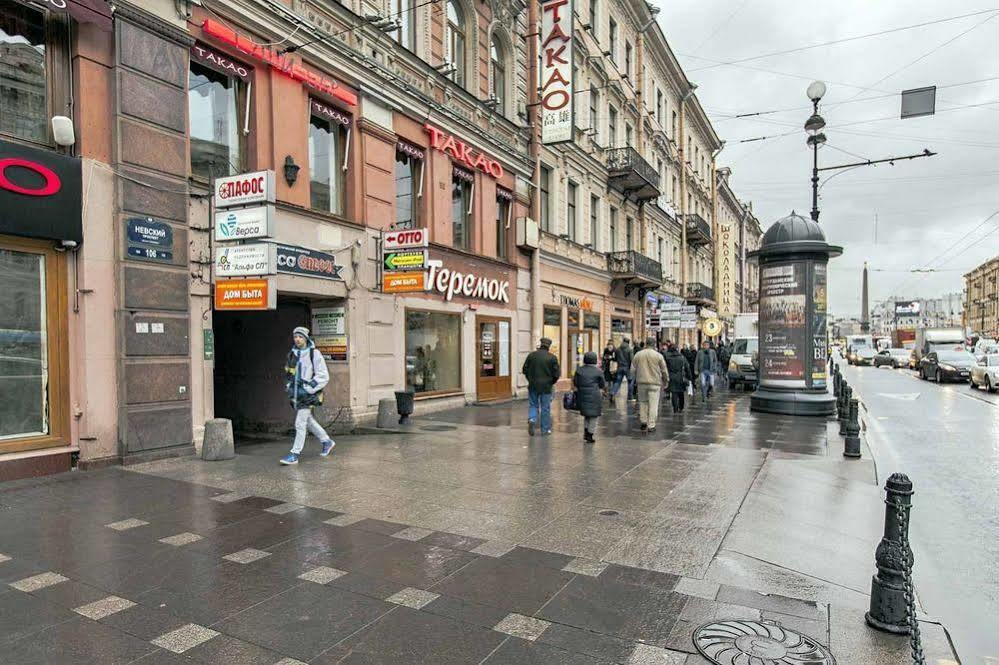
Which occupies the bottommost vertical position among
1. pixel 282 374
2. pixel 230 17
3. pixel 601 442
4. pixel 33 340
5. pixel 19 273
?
pixel 601 442

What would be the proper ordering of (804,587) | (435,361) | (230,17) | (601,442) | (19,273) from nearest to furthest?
(804,587)
(19,273)
(230,17)
(601,442)
(435,361)

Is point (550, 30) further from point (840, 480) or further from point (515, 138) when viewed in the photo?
point (840, 480)

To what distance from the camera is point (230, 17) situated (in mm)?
9703

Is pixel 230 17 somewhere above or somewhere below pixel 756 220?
below

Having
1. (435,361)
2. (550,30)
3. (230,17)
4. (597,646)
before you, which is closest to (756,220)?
(550,30)

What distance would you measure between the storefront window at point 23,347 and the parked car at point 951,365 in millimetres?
30551

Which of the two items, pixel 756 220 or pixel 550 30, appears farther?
pixel 756 220

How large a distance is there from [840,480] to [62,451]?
9.89m

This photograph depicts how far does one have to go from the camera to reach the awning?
7262 millimetres

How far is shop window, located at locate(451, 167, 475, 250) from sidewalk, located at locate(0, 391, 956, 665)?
8.69m

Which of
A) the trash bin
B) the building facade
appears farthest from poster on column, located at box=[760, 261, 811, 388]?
the trash bin

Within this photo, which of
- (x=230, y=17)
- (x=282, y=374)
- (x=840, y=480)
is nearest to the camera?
(x=840, y=480)

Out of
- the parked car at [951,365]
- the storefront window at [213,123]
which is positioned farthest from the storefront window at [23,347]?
the parked car at [951,365]

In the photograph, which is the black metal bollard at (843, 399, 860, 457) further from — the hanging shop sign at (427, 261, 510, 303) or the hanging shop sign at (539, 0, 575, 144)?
the hanging shop sign at (539, 0, 575, 144)
